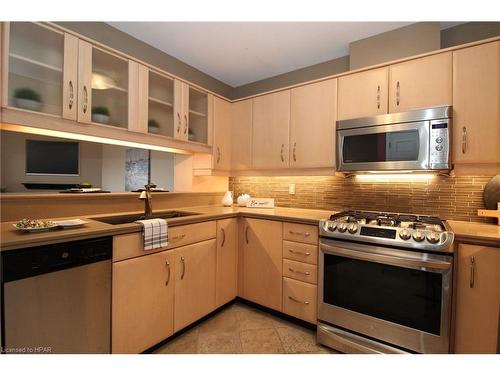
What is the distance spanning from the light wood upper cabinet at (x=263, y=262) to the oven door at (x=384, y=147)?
81 cm

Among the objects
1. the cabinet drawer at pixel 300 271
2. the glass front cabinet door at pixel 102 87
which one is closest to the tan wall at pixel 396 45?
the cabinet drawer at pixel 300 271

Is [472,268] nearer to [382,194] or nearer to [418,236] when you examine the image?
[418,236]

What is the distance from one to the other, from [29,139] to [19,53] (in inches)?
56.5

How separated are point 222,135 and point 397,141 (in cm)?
173

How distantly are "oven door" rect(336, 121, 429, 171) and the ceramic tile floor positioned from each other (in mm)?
1374

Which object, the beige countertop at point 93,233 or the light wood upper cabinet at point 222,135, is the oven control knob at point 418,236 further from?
the light wood upper cabinet at point 222,135

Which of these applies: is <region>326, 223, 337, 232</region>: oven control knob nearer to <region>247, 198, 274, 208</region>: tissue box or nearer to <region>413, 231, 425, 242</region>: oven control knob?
<region>413, 231, 425, 242</region>: oven control knob

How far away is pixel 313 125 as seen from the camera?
2252mm

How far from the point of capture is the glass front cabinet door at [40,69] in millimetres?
1376

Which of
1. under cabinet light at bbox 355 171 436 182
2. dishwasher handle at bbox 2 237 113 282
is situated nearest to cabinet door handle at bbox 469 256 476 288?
under cabinet light at bbox 355 171 436 182

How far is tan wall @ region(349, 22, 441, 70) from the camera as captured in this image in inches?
72.8

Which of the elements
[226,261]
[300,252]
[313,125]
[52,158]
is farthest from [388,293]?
[52,158]

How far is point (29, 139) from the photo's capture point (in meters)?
2.47
